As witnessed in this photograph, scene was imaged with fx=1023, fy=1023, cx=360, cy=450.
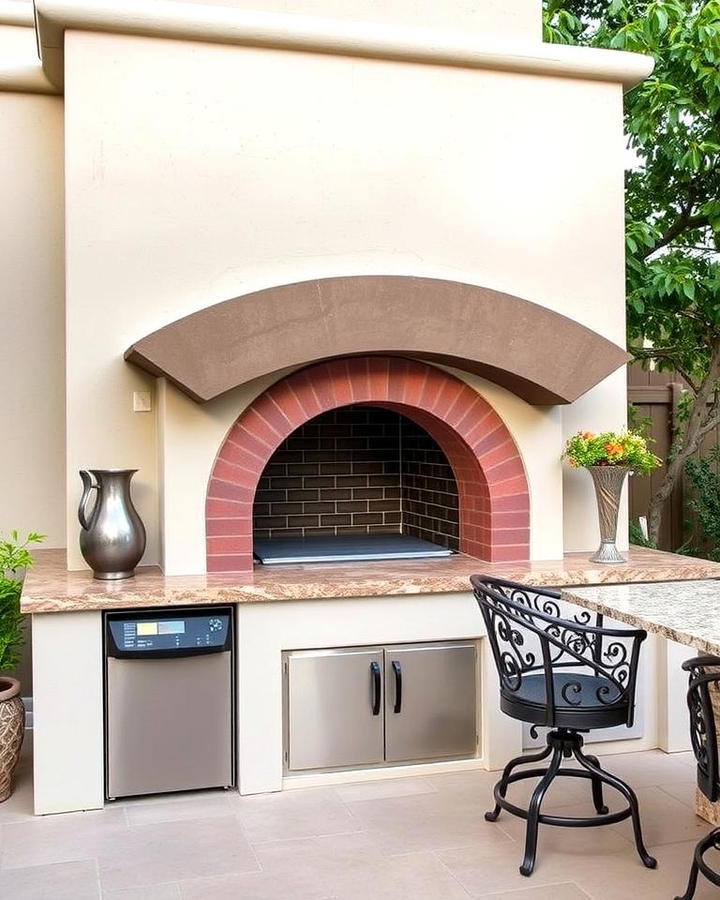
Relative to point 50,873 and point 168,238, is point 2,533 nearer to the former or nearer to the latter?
point 168,238

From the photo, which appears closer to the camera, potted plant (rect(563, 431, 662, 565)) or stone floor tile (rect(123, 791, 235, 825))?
stone floor tile (rect(123, 791, 235, 825))

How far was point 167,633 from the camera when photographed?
185 inches

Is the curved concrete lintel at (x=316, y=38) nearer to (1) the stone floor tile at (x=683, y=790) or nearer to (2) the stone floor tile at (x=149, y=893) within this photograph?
(1) the stone floor tile at (x=683, y=790)

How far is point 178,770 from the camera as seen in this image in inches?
187

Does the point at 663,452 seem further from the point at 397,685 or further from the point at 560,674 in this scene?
the point at 560,674

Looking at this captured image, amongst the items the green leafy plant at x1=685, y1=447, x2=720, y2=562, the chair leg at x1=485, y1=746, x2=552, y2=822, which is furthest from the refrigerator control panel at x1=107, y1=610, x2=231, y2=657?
the green leafy plant at x1=685, y1=447, x2=720, y2=562

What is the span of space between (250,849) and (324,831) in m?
0.35

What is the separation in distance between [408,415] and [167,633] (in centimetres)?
188

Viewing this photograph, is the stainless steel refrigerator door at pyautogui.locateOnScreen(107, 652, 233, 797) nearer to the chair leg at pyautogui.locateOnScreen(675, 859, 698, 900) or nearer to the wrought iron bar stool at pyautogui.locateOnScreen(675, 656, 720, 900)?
the chair leg at pyautogui.locateOnScreen(675, 859, 698, 900)

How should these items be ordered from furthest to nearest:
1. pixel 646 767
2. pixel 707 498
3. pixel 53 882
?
pixel 707 498 < pixel 646 767 < pixel 53 882

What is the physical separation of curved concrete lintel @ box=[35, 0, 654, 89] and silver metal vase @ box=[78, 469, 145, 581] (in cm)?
227

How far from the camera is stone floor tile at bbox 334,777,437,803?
479 centimetres

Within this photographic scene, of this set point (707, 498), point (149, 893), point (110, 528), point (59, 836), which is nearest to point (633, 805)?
point (149, 893)

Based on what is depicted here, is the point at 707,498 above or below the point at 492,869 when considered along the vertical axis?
above
